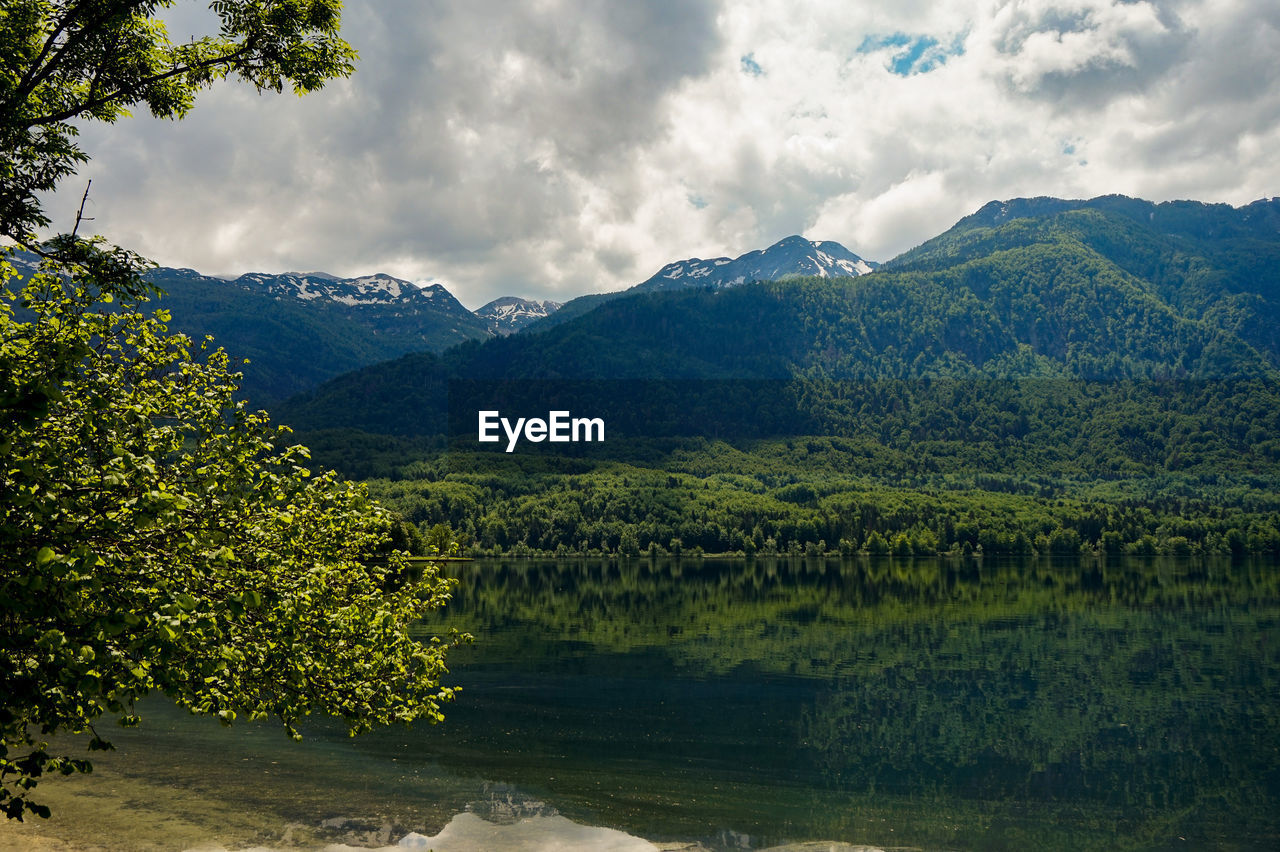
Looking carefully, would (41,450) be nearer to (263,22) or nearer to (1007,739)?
(263,22)

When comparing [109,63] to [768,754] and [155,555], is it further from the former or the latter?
[768,754]

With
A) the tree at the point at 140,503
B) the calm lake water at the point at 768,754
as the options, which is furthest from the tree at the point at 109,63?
the calm lake water at the point at 768,754

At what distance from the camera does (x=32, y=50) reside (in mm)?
16875

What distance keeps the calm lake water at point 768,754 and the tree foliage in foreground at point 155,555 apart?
1259 cm

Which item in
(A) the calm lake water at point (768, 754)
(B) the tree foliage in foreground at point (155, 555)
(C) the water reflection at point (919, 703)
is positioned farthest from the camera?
(C) the water reflection at point (919, 703)

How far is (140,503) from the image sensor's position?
1265 centimetres

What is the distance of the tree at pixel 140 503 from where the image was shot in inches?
491

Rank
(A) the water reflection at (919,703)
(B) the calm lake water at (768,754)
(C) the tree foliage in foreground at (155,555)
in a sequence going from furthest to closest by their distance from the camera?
(A) the water reflection at (919,703), (B) the calm lake water at (768,754), (C) the tree foliage in foreground at (155,555)

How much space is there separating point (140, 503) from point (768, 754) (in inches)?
1454

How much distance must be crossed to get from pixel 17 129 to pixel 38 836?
22.4 metres

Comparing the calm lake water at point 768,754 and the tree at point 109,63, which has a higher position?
the tree at point 109,63

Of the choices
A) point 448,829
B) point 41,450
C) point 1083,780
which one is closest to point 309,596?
point 41,450

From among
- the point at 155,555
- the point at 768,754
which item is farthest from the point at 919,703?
the point at 155,555

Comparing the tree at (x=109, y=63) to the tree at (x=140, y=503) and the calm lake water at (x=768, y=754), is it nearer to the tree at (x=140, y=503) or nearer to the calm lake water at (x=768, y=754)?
the tree at (x=140, y=503)
